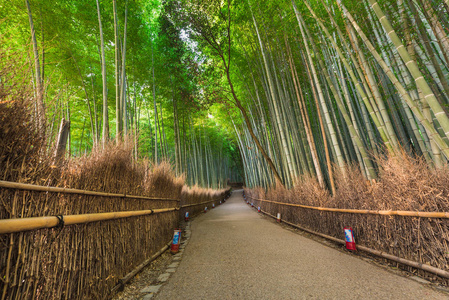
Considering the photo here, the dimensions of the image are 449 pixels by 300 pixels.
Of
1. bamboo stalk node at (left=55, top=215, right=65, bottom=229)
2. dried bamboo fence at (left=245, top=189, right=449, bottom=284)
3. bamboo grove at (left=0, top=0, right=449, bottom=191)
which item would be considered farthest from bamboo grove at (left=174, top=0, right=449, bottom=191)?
bamboo stalk node at (left=55, top=215, right=65, bottom=229)

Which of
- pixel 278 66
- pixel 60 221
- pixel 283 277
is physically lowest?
pixel 283 277

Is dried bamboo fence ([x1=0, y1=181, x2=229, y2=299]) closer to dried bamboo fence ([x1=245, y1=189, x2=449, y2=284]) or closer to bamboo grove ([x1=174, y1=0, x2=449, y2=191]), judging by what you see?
dried bamboo fence ([x1=245, y1=189, x2=449, y2=284])

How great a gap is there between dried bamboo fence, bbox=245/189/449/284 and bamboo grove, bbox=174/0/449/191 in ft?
2.23

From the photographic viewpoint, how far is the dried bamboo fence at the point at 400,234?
1639 millimetres

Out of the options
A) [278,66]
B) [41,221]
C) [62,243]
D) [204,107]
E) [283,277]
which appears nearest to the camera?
[41,221]

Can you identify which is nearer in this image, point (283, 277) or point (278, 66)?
point (283, 277)

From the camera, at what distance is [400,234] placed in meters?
1.98

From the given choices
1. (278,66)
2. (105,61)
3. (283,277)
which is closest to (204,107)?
(278,66)

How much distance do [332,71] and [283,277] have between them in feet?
13.9

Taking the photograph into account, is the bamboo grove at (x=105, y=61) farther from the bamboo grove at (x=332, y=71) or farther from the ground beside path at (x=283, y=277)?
the ground beside path at (x=283, y=277)

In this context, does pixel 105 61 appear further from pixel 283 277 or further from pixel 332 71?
pixel 283 277

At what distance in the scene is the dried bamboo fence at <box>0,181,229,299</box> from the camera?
36.5 inches

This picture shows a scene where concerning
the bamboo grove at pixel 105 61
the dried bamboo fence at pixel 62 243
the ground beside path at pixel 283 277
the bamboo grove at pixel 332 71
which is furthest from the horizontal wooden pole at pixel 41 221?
the bamboo grove at pixel 332 71

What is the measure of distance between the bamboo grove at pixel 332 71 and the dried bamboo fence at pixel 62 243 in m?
3.13
